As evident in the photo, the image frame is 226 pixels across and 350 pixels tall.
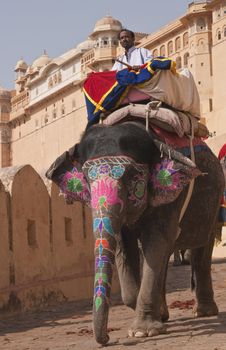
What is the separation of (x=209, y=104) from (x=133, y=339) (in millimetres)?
45243

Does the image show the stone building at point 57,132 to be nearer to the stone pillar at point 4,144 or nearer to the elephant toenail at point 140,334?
the stone pillar at point 4,144

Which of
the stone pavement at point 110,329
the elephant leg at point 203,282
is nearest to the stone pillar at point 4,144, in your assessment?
the stone pavement at point 110,329

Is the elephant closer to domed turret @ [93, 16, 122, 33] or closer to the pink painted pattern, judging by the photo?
the pink painted pattern

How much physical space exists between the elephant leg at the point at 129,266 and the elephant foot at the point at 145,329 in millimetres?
397

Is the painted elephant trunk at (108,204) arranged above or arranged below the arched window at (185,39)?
below

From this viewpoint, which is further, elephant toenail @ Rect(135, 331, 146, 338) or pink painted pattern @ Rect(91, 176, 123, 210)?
elephant toenail @ Rect(135, 331, 146, 338)

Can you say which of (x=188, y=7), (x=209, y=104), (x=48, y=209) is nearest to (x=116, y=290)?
(x=48, y=209)

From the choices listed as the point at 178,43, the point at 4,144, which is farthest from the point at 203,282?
the point at 4,144

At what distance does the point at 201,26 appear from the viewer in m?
51.9

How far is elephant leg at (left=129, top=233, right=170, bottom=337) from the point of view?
5.70m

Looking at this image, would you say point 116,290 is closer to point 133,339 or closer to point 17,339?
point 17,339

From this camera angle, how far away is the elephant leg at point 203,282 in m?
6.98

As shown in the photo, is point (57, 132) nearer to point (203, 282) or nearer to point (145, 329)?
point (203, 282)

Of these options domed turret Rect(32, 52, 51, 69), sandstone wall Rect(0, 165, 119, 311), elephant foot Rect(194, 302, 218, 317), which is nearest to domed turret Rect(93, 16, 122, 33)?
domed turret Rect(32, 52, 51, 69)
